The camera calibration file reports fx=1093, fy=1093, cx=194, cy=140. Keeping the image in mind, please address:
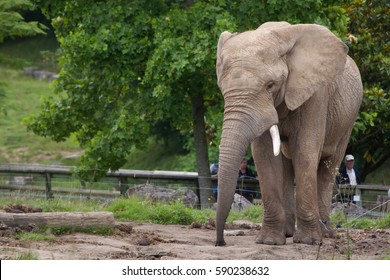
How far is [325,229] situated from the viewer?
1462 centimetres

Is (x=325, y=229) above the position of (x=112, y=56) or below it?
→ below

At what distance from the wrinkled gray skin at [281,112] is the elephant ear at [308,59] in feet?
0.04

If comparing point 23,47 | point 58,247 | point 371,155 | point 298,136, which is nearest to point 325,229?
point 298,136

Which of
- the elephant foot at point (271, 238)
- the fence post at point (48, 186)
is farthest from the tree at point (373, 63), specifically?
the elephant foot at point (271, 238)

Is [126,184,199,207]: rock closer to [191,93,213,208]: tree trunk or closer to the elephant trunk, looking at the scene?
[191,93,213,208]: tree trunk

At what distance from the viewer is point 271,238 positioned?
1362 cm

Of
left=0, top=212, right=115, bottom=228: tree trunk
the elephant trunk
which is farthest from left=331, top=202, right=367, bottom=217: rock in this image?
left=0, top=212, right=115, bottom=228: tree trunk

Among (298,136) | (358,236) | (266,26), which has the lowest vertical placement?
(358,236)

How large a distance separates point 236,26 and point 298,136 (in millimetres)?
7451

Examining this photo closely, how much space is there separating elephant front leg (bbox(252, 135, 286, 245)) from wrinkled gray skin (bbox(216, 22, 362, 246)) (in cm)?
1

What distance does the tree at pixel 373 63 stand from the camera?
24422 millimetres

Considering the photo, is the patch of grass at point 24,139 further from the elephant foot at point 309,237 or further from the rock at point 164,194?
the elephant foot at point 309,237

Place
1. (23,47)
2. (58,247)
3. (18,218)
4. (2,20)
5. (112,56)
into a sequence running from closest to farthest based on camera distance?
1. (58,247)
2. (18,218)
3. (112,56)
4. (2,20)
5. (23,47)
